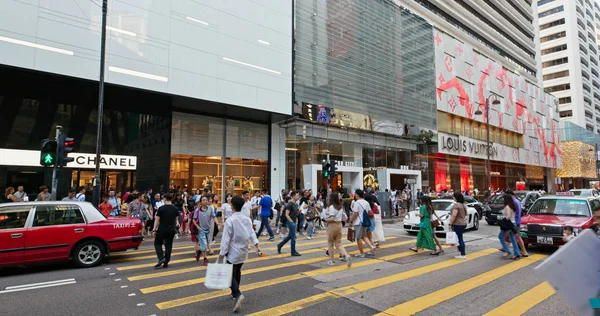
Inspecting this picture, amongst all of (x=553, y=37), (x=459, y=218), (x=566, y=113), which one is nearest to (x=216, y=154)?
(x=459, y=218)

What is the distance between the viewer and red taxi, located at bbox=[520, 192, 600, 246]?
8625 millimetres

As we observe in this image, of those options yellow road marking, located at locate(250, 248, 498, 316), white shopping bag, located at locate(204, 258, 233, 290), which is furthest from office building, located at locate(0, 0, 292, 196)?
yellow road marking, located at locate(250, 248, 498, 316)

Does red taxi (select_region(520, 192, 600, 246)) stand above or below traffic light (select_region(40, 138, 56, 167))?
below

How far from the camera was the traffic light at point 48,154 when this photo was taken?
9.91 m

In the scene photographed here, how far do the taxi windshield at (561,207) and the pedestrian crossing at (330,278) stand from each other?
1647mm

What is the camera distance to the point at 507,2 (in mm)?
56688

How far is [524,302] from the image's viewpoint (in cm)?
532

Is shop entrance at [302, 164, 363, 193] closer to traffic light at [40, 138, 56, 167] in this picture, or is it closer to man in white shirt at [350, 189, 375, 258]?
man in white shirt at [350, 189, 375, 258]

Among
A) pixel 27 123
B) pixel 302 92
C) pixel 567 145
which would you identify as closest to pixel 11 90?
pixel 27 123

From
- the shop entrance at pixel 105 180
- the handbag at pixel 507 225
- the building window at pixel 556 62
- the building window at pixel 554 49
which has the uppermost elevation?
the building window at pixel 554 49

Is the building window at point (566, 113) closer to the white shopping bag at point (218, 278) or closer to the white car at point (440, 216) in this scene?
the white car at point (440, 216)

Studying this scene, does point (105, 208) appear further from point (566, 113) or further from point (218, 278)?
point (566, 113)

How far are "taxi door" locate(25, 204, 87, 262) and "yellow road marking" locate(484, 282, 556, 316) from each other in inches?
335

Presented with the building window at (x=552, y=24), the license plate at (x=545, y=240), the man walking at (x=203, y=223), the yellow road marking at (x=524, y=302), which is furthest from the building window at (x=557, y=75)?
the man walking at (x=203, y=223)
